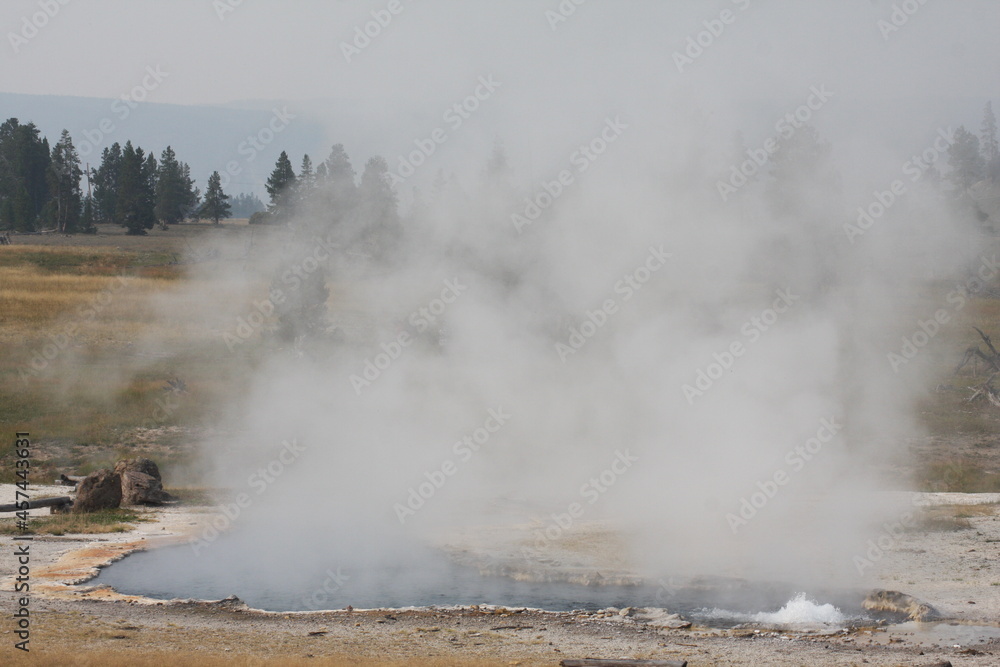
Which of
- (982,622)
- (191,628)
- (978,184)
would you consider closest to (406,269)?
(191,628)

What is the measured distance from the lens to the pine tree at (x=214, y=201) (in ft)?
314

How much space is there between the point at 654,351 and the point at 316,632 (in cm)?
1270

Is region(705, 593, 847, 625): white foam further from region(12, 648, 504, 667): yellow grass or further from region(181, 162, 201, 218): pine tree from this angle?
region(181, 162, 201, 218): pine tree

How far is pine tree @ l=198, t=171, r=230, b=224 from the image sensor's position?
95.7m

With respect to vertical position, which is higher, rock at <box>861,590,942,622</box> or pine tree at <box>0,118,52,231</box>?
pine tree at <box>0,118,52,231</box>

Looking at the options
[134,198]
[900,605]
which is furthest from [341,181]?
[134,198]

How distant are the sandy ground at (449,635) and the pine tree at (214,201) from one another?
84414 millimetres

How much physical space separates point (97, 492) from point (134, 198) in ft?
237

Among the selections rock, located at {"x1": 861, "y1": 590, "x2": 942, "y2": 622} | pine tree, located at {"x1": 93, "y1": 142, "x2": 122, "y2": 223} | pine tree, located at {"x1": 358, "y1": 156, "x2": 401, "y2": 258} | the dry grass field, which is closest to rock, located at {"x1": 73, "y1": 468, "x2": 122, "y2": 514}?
the dry grass field

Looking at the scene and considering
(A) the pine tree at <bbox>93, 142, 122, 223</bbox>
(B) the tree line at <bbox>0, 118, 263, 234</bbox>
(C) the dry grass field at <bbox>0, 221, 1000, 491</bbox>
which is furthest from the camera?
(A) the pine tree at <bbox>93, 142, 122, 223</bbox>

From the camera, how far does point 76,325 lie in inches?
1783

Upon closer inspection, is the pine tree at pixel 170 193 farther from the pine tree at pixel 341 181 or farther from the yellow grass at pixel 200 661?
the yellow grass at pixel 200 661

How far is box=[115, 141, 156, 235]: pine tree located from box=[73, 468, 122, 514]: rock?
70652 millimetres

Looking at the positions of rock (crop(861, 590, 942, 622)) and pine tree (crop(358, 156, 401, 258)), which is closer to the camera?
rock (crop(861, 590, 942, 622))
